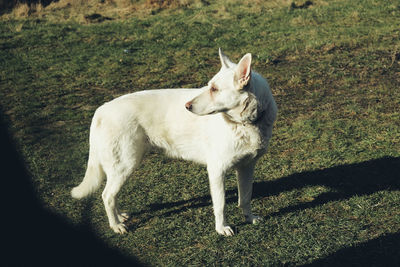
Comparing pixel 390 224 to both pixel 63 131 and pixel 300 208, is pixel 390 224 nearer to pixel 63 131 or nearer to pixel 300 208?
pixel 300 208

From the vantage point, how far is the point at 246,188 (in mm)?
4332

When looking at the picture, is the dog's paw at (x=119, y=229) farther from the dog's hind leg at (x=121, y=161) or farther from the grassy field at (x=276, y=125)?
the dog's hind leg at (x=121, y=161)

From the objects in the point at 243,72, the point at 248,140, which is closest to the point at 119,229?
the point at 248,140

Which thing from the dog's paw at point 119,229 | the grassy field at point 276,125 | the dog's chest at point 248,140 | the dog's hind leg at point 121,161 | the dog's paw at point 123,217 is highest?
the dog's chest at point 248,140

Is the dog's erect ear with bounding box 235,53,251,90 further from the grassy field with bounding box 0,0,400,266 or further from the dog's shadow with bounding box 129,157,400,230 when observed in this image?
the dog's shadow with bounding box 129,157,400,230

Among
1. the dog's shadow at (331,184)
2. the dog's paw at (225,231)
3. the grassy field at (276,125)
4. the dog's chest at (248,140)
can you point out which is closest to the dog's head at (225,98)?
the dog's chest at (248,140)

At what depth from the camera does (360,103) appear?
274 inches

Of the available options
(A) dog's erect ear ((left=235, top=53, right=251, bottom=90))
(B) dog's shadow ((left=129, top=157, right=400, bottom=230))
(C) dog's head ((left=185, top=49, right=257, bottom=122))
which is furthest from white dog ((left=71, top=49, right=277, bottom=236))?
(B) dog's shadow ((left=129, top=157, right=400, bottom=230))

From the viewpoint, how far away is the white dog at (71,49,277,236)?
146 inches

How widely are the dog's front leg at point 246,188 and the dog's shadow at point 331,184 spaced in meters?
0.28

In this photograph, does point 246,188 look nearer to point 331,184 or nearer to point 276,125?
point 331,184

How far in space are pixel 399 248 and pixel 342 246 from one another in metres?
0.45

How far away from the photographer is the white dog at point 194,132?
3.72 metres

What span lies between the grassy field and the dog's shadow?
0.8 inches
